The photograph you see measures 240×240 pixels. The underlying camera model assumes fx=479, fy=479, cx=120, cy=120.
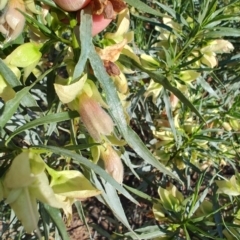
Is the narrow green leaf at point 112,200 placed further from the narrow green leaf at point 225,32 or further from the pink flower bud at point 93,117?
the narrow green leaf at point 225,32

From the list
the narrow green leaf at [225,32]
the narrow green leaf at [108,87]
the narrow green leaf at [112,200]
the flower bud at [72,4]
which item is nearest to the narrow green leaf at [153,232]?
the narrow green leaf at [112,200]

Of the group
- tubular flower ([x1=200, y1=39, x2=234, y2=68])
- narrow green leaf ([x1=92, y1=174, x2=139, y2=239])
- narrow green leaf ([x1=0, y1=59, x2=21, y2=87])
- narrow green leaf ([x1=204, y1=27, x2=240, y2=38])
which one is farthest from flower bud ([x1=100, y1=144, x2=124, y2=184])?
tubular flower ([x1=200, y1=39, x2=234, y2=68])

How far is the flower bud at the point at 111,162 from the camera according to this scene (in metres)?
0.78

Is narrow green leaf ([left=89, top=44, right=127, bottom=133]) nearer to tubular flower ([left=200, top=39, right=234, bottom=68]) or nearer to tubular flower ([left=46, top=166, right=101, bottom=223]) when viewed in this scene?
tubular flower ([left=46, top=166, right=101, bottom=223])

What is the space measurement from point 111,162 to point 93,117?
137 mm

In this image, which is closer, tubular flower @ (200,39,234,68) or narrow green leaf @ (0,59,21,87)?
narrow green leaf @ (0,59,21,87)

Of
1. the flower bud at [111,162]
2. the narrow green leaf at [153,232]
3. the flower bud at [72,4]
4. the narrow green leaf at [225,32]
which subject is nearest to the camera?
the flower bud at [72,4]

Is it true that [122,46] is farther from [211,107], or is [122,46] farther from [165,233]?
[211,107]

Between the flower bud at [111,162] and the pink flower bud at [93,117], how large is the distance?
0.10 m

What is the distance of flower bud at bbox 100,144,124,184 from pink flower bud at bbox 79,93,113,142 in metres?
0.10

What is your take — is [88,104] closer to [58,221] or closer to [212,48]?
[58,221]

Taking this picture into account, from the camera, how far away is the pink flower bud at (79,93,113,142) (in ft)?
2.20

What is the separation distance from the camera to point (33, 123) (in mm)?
706

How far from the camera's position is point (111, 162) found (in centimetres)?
78
